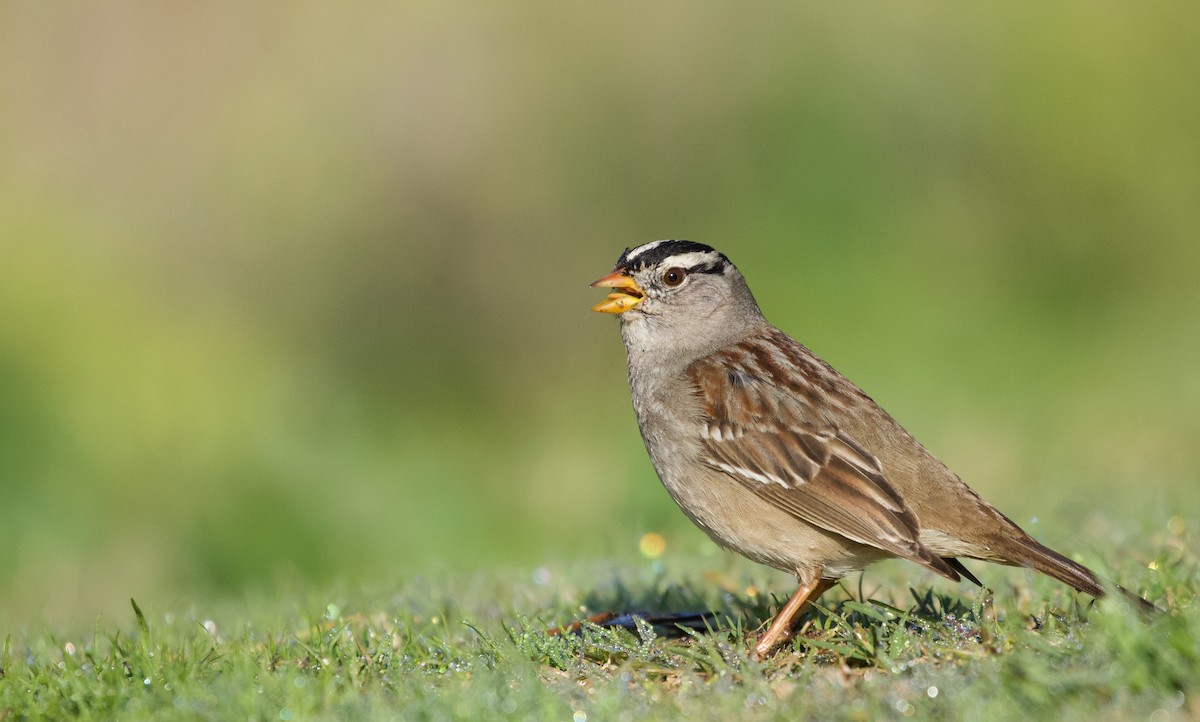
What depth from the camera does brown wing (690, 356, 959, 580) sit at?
16.9ft

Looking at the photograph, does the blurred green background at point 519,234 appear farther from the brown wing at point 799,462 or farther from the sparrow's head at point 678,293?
the brown wing at point 799,462

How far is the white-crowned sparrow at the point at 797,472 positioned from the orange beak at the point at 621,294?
204 millimetres

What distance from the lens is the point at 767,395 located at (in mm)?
5754

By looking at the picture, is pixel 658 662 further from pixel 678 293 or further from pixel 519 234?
pixel 519 234

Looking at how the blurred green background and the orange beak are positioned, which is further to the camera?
the blurred green background

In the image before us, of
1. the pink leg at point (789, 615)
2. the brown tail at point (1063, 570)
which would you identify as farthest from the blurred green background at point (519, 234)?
the brown tail at point (1063, 570)

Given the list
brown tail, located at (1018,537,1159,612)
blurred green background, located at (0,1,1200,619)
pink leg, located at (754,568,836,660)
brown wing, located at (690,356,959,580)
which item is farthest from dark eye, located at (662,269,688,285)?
blurred green background, located at (0,1,1200,619)

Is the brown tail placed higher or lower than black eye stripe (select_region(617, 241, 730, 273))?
lower

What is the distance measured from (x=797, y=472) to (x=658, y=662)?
1028mm

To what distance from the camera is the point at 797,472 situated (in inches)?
214

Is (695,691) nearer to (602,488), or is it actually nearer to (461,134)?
(602,488)

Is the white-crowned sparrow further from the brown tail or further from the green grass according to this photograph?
the green grass

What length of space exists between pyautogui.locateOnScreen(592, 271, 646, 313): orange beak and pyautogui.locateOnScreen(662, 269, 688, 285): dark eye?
0.12 m

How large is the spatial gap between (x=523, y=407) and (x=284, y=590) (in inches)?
191
